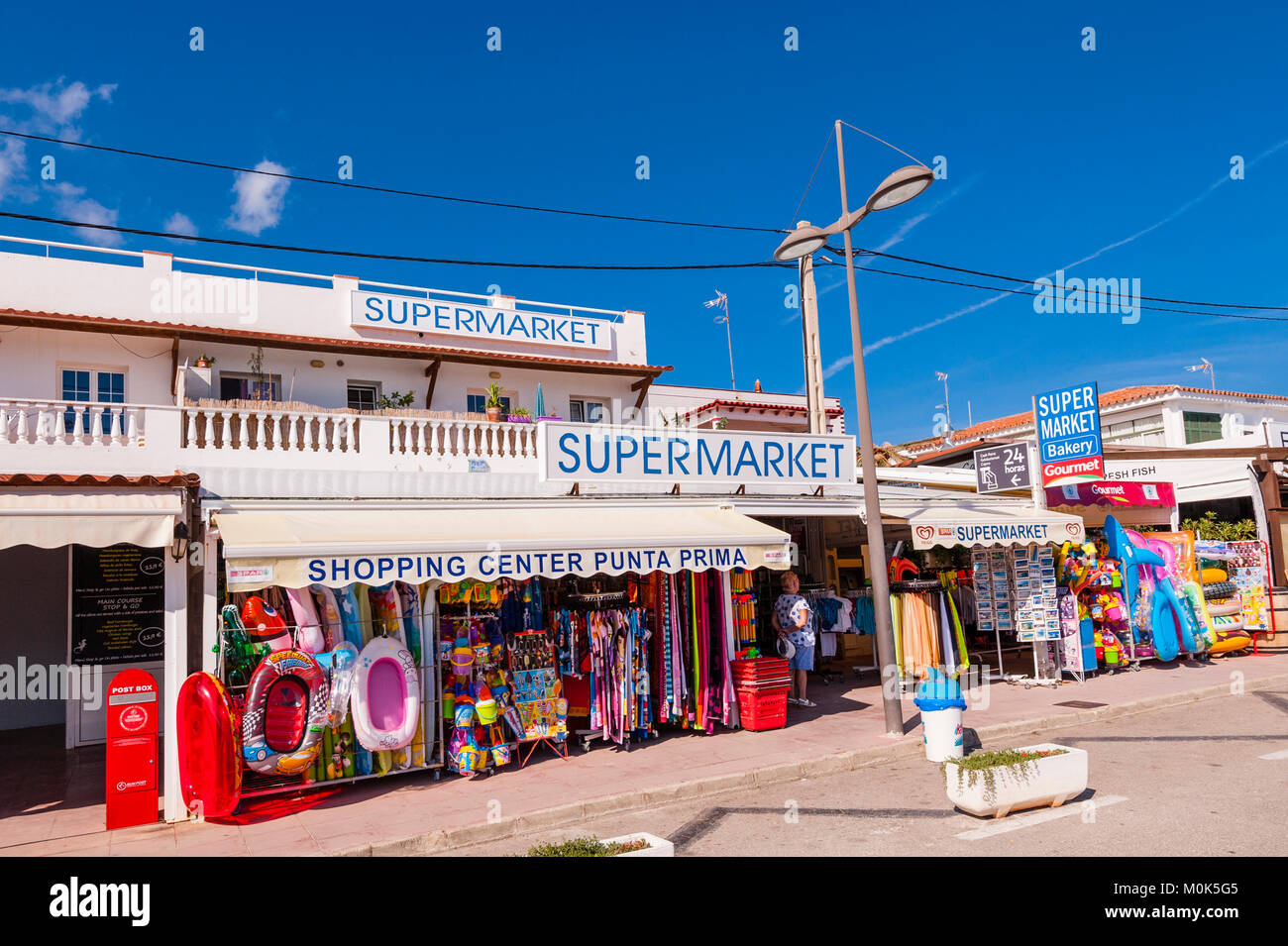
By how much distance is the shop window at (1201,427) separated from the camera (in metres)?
31.2

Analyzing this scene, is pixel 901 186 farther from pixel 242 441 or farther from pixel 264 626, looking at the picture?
pixel 242 441

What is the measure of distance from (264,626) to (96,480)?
1987 millimetres

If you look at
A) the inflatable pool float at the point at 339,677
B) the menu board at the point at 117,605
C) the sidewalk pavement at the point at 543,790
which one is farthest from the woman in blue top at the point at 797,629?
the menu board at the point at 117,605

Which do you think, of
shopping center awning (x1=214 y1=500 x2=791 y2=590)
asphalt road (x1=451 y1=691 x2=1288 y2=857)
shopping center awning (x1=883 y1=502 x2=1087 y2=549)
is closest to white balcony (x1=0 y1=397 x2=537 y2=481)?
shopping center awning (x1=214 y1=500 x2=791 y2=590)

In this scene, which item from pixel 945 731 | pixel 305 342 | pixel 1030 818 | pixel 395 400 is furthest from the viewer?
pixel 395 400

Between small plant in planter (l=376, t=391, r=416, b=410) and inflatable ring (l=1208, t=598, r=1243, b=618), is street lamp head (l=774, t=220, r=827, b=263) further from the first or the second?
inflatable ring (l=1208, t=598, r=1243, b=618)

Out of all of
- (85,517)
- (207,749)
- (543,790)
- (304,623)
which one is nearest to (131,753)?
(207,749)

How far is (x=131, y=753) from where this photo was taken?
7316 mm

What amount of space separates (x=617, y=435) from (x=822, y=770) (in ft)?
15.1

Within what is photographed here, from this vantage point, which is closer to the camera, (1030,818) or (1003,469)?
(1030,818)

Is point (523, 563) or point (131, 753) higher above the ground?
point (523, 563)

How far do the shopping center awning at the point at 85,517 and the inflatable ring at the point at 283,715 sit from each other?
1.51 m

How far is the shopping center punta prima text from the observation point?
308 inches
